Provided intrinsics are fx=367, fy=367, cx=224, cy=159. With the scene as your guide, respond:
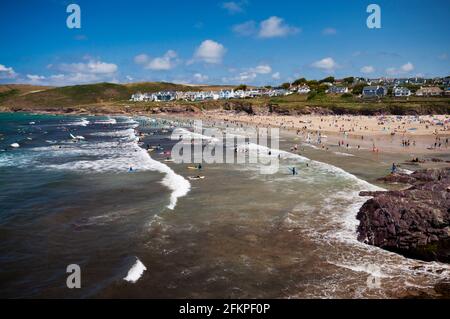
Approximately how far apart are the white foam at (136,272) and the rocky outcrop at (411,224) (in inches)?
420

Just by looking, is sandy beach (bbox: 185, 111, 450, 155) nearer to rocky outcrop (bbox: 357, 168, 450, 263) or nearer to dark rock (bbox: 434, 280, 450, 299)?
rocky outcrop (bbox: 357, 168, 450, 263)

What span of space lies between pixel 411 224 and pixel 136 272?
12.4m

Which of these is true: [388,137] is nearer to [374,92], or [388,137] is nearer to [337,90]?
[374,92]

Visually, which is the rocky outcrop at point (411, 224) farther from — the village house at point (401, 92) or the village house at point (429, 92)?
the village house at point (401, 92)

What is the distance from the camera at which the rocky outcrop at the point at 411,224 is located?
16172 millimetres

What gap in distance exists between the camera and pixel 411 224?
16812 mm

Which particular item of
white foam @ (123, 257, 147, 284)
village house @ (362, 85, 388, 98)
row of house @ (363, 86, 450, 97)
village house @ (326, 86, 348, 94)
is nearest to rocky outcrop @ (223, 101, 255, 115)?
village house @ (326, 86, 348, 94)

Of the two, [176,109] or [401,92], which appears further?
[176,109]

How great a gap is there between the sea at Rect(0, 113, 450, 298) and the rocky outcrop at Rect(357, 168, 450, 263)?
25.3 inches

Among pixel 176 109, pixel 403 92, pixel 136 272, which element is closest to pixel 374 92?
pixel 403 92

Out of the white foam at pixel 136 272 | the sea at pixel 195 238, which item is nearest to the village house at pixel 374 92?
the sea at pixel 195 238

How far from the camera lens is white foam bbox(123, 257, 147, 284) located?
14.6 metres
